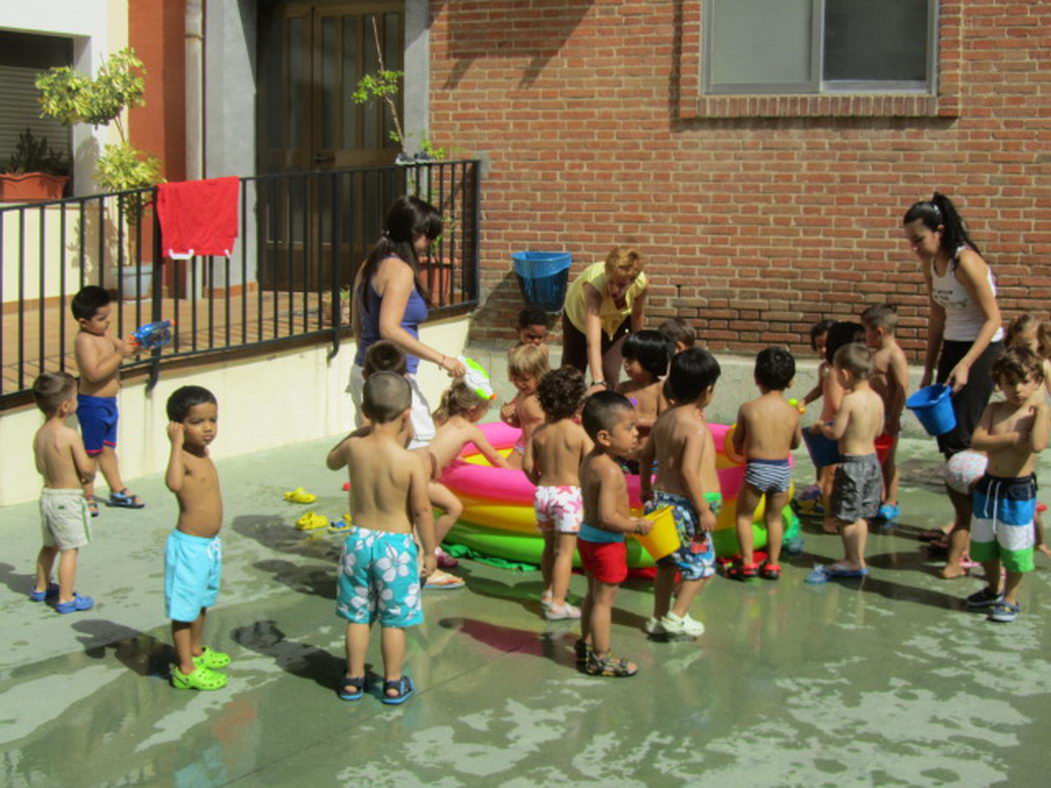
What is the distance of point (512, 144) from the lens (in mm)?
11359

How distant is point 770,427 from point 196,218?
182 inches

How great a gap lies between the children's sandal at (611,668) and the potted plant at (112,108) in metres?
7.61

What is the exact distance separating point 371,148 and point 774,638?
7838 mm

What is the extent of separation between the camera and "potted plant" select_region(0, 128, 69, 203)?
1248 cm

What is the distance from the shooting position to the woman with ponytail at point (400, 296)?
650 cm

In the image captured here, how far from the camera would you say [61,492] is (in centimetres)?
616

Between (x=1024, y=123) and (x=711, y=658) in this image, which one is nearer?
(x=711, y=658)

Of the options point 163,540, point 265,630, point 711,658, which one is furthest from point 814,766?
point 163,540

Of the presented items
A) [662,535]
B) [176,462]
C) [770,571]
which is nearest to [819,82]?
[770,571]

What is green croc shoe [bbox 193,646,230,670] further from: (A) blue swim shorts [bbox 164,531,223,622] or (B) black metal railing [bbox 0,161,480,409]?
(B) black metal railing [bbox 0,161,480,409]

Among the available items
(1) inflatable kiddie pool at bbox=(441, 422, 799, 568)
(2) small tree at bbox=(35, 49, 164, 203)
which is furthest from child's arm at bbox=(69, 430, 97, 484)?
(2) small tree at bbox=(35, 49, 164, 203)

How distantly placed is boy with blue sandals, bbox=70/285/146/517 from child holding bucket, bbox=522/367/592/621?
276 centimetres

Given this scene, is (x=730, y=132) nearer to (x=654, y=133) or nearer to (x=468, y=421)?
(x=654, y=133)

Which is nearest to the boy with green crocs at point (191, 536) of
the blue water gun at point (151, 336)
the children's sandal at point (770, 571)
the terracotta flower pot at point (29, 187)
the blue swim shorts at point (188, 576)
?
the blue swim shorts at point (188, 576)
